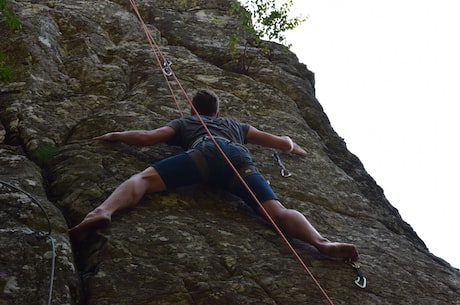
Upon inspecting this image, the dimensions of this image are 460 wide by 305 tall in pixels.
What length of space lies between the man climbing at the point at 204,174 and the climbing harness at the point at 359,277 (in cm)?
7

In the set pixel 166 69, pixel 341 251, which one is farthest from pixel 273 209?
pixel 166 69

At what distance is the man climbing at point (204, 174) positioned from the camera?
15.9 feet

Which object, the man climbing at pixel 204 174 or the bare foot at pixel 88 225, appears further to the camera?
the man climbing at pixel 204 174

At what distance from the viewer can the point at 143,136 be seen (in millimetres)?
5949

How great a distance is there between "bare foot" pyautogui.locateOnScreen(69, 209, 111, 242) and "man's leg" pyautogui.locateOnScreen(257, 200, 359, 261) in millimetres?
1580

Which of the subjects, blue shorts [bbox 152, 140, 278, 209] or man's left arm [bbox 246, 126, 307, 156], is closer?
blue shorts [bbox 152, 140, 278, 209]

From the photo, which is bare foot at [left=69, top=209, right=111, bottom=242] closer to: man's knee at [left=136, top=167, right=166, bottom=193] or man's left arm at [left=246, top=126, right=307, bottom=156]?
man's knee at [left=136, top=167, right=166, bottom=193]

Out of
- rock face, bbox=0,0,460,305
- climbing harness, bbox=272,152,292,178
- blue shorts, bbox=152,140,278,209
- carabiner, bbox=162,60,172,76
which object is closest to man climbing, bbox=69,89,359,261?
blue shorts, bbox=152,140,278,209

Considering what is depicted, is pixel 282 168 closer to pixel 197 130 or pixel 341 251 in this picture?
pixel 197 130

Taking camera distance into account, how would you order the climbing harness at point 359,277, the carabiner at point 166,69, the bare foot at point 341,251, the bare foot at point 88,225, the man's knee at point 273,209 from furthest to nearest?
the carabiner at point 166,69 → the man's knee at point 273,209 → the bare foot at point 341,251 → the climbing harness at point 359,277 → the bare foot at point 88,225

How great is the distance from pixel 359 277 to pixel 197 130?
2.30 metres

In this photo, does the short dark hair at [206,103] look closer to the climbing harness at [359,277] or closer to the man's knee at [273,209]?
the man's knee at [273,209]

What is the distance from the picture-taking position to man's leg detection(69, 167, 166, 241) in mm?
4492

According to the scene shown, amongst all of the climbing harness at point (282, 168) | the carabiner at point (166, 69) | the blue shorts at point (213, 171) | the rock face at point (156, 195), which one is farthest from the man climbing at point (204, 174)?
the carabiner at point (166, 69)
